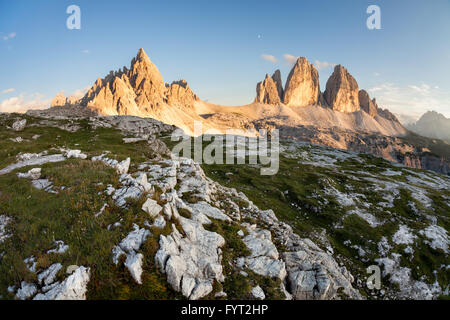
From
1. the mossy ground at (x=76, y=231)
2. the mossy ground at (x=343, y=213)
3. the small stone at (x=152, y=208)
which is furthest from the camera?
the mossy ground at (x=343, y=213)

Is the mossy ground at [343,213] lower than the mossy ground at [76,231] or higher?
lower

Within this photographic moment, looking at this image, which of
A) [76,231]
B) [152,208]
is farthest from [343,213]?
[76,231]

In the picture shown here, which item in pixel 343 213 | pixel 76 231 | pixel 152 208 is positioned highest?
pixel 152 208

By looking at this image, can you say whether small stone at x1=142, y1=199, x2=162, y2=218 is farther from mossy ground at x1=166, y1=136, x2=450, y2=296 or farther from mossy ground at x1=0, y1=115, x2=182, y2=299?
mossy ground at x1=166, y1=136, x2=450, y2=296

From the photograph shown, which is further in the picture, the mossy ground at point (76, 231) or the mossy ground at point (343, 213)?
the mossy ground at point (343, 213)

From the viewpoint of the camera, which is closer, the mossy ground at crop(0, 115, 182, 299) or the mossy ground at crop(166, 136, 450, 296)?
the mossy ground at crop(0, 115, 182, 299)

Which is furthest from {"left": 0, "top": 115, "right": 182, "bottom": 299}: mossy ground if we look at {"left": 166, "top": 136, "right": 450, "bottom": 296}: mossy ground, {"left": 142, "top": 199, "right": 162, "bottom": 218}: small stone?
{"left": 166, "top": 136, "right": 450, "bottom": 296}: mossy ground

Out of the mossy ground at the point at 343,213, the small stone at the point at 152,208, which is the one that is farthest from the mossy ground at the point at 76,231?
the mossy ground at the point at 343,213

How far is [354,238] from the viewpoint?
88.0 ft

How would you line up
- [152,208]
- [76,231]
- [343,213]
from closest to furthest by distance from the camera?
[76,231] < [152,208] < [343,213]

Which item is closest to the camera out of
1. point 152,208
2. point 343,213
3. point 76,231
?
point 76,231

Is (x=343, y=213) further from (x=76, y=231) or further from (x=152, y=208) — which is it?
(x=76, y=231)

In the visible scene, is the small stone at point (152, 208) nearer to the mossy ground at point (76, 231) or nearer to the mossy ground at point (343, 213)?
the mossy ground at point (76, 231)

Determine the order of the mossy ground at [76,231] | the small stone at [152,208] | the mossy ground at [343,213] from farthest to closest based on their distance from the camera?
the mossy ground at [343,213] → the small stone at [152,208] → the mossy ground at [76,231]
